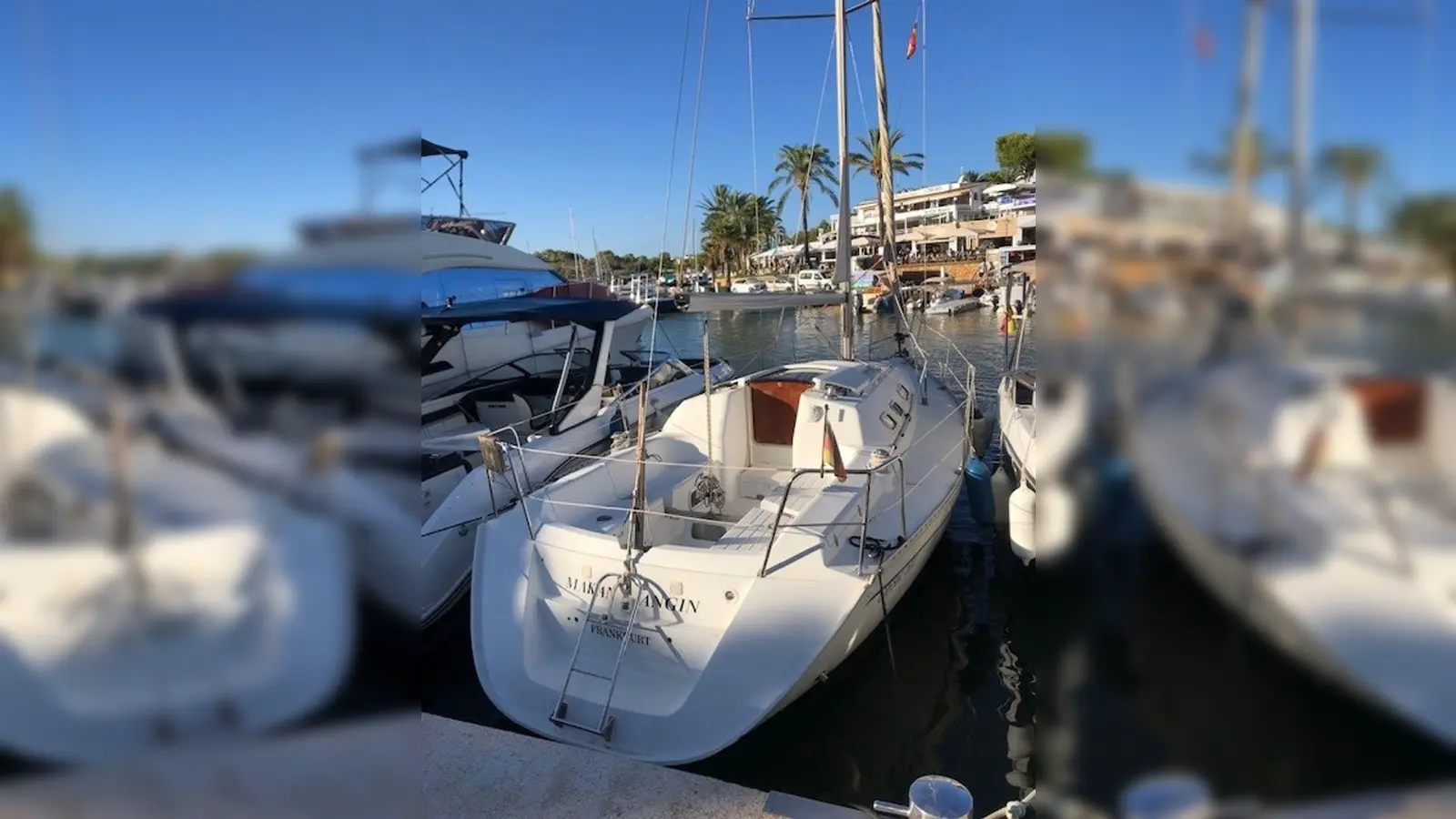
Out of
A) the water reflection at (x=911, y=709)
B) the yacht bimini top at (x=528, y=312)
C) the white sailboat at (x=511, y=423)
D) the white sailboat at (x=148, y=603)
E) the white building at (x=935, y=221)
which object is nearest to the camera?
the white sailboat at (x=148, y=603)

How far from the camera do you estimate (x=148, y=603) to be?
1.12m

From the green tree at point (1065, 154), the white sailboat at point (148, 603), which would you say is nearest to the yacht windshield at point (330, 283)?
the white sailboat at point (148, 603)

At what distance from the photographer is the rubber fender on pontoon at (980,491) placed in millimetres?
7312

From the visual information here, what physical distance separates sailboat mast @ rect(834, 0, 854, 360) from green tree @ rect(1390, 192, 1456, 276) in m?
8.09

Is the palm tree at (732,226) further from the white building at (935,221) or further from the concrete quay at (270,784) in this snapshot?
the concrete quay at (270,784)

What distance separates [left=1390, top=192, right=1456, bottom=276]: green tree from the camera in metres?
0.86

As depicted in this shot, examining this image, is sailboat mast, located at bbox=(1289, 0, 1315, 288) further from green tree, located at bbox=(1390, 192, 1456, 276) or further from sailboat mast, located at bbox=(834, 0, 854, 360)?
sailboat mast, located at bbox=(834, 0, 854, 360)

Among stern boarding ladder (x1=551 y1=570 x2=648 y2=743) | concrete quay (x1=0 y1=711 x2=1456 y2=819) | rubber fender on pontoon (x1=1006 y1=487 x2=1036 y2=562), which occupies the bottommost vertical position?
stern boarding ladder (x1=551 y1=570 x2=648 y2=743)

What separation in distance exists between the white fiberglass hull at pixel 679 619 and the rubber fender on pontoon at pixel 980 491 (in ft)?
6.66

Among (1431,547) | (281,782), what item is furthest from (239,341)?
(1431,547)

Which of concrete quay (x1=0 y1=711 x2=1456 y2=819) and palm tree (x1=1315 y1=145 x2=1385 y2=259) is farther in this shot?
concrete quay (x1=0 y1=711 x2=1456 y2=819)

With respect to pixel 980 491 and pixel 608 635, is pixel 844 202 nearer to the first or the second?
pixel 980 491

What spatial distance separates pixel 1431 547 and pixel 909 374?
26.4ft

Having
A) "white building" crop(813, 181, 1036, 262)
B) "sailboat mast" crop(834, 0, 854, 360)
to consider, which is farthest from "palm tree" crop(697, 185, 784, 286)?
"sailboat mast" crop(834, 0, 854, 360)
